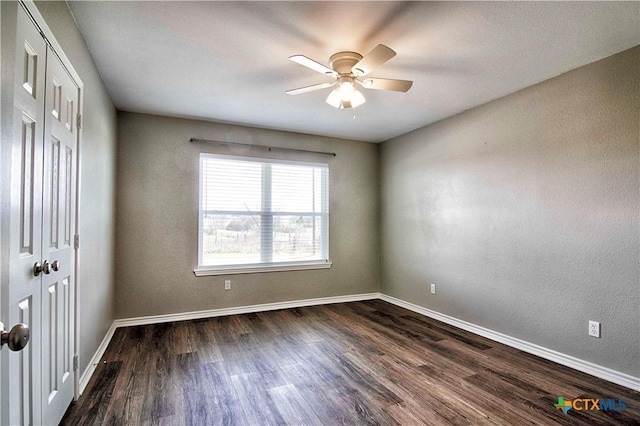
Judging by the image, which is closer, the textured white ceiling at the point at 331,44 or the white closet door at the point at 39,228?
the white closet door at the point at 39,228

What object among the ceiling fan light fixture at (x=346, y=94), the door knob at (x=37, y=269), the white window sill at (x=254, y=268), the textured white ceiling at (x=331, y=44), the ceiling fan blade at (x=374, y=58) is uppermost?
the textured white ceiling at (x=331, y=44)

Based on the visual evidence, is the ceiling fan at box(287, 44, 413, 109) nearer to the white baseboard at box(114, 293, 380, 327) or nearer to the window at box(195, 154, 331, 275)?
the window at box(195, 154, 331, 275)

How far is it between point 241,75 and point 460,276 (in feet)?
10.3

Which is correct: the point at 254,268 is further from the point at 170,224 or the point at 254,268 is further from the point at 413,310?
the point at 413,310

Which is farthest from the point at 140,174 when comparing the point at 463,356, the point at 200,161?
the point at 463,356

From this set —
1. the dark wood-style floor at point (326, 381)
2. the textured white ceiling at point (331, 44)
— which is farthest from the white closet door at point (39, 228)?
the textured white ceiling at point (331, 44)

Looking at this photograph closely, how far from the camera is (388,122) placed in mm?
4074

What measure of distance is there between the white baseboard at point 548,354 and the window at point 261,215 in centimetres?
185

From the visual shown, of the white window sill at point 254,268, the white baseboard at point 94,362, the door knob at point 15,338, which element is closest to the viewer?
the door knob at point 15,338

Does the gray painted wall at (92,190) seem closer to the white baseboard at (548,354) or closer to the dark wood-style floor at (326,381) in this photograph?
the dark wood-style floor at (326,381)

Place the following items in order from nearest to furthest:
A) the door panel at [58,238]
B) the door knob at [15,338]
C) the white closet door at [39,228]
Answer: the door knob at [15,338], the white closet door at [39,228], the door panel at [58,238]

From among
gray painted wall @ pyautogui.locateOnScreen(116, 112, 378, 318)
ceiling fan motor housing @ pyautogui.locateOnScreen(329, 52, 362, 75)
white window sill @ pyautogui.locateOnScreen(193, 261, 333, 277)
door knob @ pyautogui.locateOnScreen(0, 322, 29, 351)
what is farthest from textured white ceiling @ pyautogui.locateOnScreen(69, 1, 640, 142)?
white window sill @ pyautogui.locateOnScreen(193, 261, 333, 277)

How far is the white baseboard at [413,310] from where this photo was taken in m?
2.40

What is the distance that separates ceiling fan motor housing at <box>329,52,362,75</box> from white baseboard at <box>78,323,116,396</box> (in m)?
2.87
